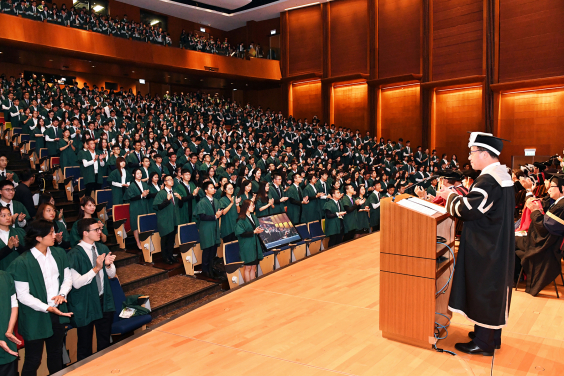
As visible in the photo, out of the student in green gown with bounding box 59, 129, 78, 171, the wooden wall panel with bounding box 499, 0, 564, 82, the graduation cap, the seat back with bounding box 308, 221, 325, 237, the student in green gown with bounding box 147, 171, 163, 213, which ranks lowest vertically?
the seat back with bounding box 308, 221, 325, 237

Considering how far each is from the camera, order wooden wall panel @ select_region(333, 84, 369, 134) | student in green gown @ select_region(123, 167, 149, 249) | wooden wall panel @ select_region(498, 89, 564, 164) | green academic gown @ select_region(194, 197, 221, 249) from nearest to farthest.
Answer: green academic gown @ select_region(194, 197, 221, 249) < student in green gown @ select_region(123, 167, 149, 249) < wooden wall panel @ select_region(498, 89, 564, 164) < wooden wall panel @ select_region(333, 84, 369, 134)

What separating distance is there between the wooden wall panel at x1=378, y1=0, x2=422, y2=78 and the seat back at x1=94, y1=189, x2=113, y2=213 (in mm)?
10941

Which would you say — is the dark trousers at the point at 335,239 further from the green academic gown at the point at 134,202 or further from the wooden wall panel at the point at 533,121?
the wooden wall panel at the point at 533,121

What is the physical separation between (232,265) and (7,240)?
2.05m

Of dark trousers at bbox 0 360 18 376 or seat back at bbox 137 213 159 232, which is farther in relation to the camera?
seat back at bbox 137 213 159 232

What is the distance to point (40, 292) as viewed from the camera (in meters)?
2.71

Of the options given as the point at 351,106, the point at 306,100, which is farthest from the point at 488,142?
the point at 306,100

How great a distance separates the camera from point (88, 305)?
3.04 metres

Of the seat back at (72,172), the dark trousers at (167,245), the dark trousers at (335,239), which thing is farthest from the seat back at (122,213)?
the dark trousers at (335,239)

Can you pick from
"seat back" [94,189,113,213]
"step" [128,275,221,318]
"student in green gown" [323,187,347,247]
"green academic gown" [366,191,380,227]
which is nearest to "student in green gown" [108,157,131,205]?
"seat back" [94,189,113,213]

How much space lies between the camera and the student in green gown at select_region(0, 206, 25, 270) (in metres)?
3.09

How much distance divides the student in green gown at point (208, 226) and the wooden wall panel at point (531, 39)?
10433mm

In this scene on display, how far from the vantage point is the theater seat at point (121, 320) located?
3.30 m

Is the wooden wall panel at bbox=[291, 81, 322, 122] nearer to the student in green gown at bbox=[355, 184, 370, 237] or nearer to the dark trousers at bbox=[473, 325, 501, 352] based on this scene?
the student in green gown at bbox=[355, 184, 370, 237]
